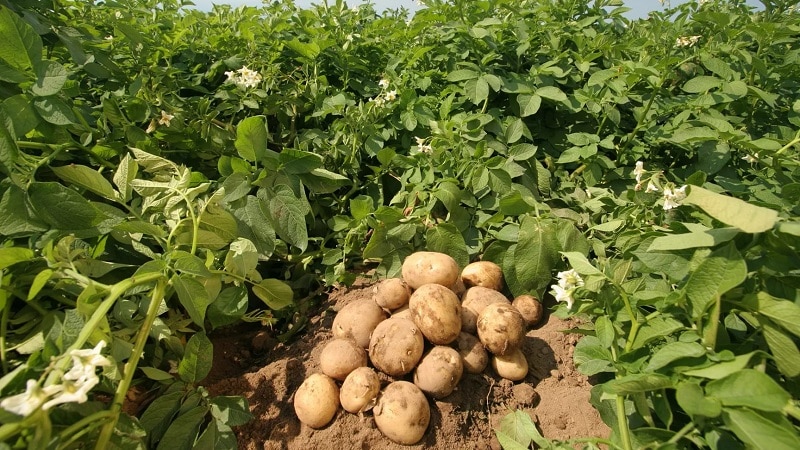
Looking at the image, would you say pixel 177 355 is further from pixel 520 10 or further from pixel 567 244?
pixel 520 10

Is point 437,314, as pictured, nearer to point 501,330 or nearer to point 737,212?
point 501,330

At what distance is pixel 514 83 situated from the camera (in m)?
2.43

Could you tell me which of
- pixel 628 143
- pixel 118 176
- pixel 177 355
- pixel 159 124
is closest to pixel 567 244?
pixel 628 143

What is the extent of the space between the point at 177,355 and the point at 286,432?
0.48 metres

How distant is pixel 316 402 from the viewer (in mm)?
1517

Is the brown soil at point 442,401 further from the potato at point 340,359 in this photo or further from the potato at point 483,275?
the potato at point 483,275

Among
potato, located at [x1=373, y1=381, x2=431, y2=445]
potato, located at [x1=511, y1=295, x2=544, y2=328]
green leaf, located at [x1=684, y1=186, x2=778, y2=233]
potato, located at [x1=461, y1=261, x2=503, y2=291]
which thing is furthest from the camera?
potato, located at [x1=461, y1=261, x2=503, y2=291]

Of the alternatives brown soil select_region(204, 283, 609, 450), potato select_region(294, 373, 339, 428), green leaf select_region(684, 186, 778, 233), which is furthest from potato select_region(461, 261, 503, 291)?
green leaf select_region(684, 186, 778, 233)

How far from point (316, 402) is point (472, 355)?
574 mm

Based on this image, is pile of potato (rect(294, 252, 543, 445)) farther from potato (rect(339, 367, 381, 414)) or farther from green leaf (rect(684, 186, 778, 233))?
green leaf (rect(684, 186, 778, 233))

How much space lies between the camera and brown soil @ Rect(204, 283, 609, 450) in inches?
58.8

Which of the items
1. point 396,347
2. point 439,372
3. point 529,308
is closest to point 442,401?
point 439,372

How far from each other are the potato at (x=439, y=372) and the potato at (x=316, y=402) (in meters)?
0.30

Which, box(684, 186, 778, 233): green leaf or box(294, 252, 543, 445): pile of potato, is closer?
box(684, 186, 778, 233): green leaf
